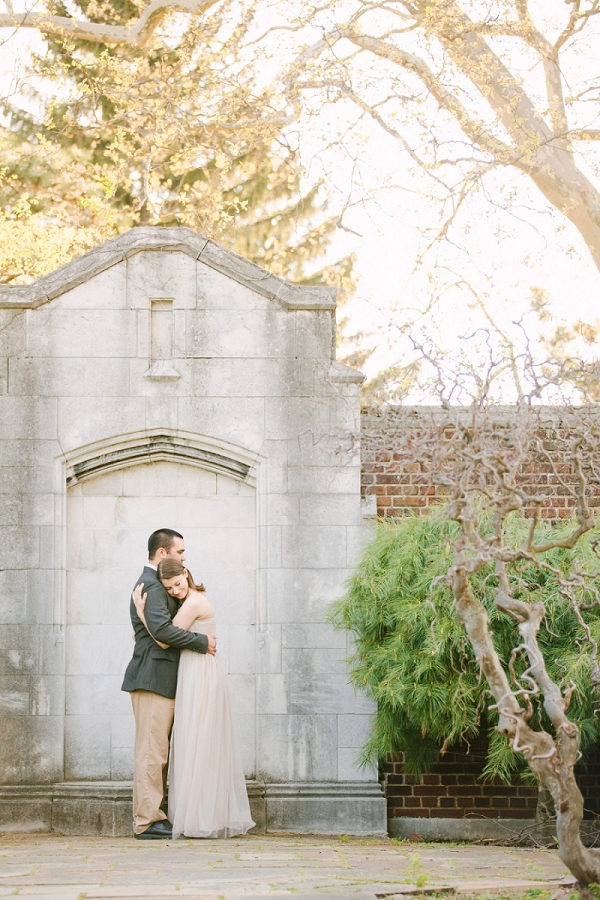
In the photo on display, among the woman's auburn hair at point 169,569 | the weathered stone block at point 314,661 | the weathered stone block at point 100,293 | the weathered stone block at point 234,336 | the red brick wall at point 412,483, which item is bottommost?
the weathered stone block at point 314,661

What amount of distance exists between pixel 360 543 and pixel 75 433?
7.25 ft

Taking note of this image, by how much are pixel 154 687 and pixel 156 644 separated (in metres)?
0.28

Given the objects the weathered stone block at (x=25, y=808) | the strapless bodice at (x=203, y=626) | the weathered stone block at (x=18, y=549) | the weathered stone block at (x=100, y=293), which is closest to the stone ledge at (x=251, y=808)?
the weathered stone block at (x=25, y=808)

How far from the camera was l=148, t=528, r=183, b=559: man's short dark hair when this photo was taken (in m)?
7.73

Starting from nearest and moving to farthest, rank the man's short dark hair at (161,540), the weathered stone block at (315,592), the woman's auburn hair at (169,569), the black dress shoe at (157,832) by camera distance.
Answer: the black dress shoe at (157,832)
the woman's auburn hair at (169,569)
the man's short dark hair at (161,540)
the weathered stone block at (315,592)

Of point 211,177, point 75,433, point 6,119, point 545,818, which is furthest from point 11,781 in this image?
point 6,119

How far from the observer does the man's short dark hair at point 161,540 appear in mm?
7730

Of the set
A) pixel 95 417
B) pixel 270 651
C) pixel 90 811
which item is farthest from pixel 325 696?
pixel 95 417

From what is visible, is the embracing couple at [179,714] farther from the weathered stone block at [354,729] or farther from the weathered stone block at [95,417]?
the weathered stone block at [95,417]

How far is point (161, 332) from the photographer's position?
27.9 feet

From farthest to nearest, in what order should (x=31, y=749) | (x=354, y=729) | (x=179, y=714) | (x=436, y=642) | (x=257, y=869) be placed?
1. (x=354, y=729)
2. (x=31, y=749)
3. (x=179, y=714)
4. (x=436, y=642)
5. (x=257, y=869)

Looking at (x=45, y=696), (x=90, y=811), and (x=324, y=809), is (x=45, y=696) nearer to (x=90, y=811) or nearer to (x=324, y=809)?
(x=90, y=811)

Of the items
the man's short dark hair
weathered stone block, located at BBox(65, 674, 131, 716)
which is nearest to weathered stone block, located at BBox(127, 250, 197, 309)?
the man's short dark hair

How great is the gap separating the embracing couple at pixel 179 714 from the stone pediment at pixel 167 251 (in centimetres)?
202
